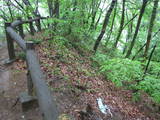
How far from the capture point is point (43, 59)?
17.3 ft

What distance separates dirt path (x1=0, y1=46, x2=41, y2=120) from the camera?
2941 millimetres

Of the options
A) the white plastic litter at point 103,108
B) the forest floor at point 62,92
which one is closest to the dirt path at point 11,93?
the forest floor at point 62,92

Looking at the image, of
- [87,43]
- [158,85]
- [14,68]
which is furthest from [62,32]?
[158,85]

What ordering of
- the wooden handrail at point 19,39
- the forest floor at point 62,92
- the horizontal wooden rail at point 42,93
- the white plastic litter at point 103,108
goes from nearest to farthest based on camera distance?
1. the horizontal wooden rail at point 42,93
2. the wooden handrail at point 19,39
3. the forest floor at point 62,92
4. the white plastic litter at point 103,108

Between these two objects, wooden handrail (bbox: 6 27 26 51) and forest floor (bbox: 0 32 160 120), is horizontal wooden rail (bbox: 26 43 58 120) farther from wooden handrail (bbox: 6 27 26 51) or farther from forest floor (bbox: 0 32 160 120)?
forest floor (bbox: 0 32 160 120)

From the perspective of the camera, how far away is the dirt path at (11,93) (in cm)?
294

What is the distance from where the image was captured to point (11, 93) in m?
3.54

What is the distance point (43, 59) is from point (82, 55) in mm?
3071

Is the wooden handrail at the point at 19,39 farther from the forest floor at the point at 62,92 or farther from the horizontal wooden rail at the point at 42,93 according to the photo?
the forest floor at the point at 62,92

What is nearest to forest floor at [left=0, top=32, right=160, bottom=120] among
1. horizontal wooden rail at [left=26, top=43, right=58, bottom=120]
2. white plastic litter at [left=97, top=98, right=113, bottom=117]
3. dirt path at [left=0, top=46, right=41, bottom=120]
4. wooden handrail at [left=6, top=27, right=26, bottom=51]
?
dirt path at [left=0, top=46, right=41, bottom=120]

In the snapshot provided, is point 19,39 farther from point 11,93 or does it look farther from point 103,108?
point 103,108

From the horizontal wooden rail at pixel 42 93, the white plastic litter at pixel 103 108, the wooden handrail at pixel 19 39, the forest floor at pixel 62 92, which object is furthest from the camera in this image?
the white plastic litter at pixel 103 108

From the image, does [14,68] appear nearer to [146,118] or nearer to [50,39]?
[50,39]

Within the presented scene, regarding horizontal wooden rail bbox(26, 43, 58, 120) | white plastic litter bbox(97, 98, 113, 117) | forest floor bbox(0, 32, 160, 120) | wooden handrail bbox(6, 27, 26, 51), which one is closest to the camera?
horizontal wooden rail bbox(26, 43, 58, 120)
